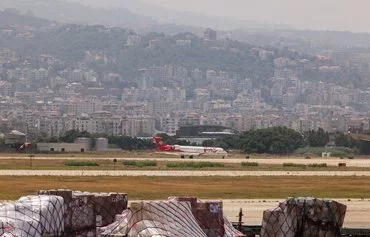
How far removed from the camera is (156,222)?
839 inches

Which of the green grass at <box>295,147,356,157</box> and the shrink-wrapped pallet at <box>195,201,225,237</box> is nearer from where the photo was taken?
the shrink-wrapped pallet at <box>195,201,225,237</box>

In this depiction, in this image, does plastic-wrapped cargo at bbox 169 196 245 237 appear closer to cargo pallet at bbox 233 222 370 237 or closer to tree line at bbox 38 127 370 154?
cargo pallet at bbox 233 222 370 237

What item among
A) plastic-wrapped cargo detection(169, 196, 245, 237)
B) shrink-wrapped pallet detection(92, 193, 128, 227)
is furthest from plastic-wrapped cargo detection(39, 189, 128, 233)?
plastic-wrapped cargo detection(169, 196, 245, 237)

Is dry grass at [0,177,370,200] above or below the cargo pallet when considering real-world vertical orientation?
below

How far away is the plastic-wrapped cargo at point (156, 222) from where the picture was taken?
21.1 metres

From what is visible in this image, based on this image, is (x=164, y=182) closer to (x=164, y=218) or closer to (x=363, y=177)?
(x=363, y=177)

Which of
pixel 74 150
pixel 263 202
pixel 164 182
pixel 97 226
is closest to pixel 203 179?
pixel 164 182

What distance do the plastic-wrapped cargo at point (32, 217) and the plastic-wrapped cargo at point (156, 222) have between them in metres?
0.85

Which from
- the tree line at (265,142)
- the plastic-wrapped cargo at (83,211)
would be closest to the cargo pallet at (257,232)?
the plastic-wrapped cargo at (83,211)

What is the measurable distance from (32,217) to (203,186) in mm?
46375

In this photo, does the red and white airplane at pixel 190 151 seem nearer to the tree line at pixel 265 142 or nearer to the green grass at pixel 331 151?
the green grass at pixel 331 151

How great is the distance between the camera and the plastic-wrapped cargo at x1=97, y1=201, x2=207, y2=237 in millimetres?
21141

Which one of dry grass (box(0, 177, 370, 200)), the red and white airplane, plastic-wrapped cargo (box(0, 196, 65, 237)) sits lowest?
the red and white airplane

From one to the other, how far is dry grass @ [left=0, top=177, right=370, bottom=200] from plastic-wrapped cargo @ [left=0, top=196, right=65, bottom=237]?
3154 centimetres
